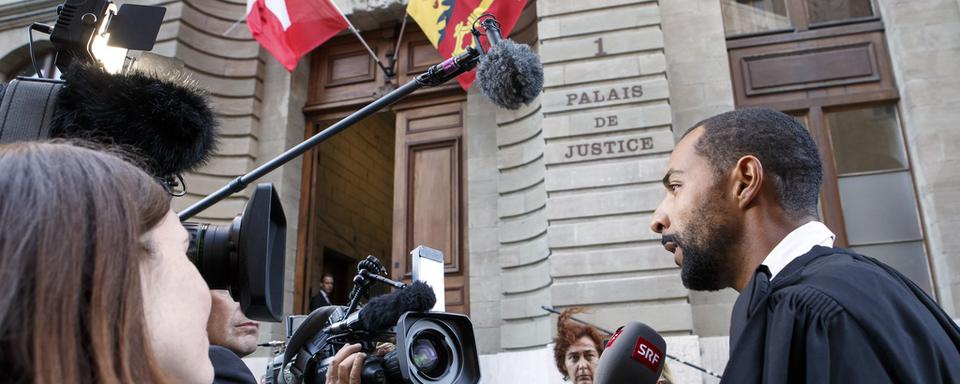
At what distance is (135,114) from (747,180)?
6.41 feet

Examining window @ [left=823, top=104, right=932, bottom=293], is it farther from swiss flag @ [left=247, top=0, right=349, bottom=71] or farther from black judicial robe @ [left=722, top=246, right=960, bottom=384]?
black judicial robe @ [left=722, top=246, right=960, bottom=384]

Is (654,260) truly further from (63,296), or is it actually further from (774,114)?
(63,296)

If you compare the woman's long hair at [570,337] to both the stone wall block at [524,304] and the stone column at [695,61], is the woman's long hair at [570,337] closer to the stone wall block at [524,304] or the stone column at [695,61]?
the stone wall block at [524,304]

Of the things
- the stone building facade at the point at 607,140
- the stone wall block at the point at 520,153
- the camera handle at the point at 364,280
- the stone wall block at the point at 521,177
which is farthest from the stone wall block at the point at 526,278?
the camera handle at the point at 364,280

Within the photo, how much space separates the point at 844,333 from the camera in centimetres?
165

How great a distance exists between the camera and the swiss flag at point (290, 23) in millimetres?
10742

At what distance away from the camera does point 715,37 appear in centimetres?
1071

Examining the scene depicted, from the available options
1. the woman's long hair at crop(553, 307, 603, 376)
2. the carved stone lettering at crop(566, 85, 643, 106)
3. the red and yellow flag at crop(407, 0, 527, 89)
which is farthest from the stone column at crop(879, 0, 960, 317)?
the woman's long hair at crop(553, 307, 603, 376)

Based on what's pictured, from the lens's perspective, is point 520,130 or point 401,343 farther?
point 520,130

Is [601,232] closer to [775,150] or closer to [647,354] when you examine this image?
[775,150]

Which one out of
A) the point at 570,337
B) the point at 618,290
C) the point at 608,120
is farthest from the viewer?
the point at 608,120

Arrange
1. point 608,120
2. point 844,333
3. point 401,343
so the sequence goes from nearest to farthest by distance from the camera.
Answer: point 844,333
point 401,343
point 608,120

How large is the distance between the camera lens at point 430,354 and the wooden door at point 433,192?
7980 mm

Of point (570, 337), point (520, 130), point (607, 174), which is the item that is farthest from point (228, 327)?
point (520, 130)
